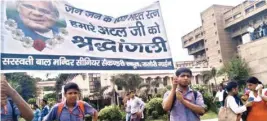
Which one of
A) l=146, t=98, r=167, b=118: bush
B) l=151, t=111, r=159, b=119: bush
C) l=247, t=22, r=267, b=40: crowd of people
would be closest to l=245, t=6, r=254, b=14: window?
l=247, t=22, r=267, b=40: crowd of people

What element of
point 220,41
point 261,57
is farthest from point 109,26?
point 220,41

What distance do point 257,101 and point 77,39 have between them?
8.80 ft

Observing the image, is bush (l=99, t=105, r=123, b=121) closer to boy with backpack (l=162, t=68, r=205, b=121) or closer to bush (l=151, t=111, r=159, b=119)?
bush (l=151, t=111, r=159, b=119)

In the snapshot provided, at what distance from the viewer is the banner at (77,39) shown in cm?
335

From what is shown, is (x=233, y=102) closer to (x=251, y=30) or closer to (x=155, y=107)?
(x=155, y=107)

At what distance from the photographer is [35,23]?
352cm

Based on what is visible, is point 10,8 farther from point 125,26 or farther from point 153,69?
point 153,69

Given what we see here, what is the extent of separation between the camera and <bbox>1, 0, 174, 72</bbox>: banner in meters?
3.35

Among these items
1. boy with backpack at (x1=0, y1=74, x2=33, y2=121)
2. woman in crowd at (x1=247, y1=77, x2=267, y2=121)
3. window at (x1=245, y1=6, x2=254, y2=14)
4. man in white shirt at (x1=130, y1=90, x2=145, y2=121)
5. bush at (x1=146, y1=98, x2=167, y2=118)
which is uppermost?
window at (x1=245, y1=6, x2=254, y2=14)

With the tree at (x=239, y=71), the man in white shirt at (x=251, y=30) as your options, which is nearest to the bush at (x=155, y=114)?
the tree at (x=239, y=71)

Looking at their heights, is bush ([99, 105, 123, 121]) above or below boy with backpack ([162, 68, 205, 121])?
below

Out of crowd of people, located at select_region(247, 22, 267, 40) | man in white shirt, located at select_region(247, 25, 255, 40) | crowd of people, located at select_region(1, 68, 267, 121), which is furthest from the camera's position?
man in white shirt, located at select_region(247, 25, 255, 40)

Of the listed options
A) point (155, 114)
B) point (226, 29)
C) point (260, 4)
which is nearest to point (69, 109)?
point (155, 114)

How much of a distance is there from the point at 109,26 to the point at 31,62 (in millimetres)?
1118
